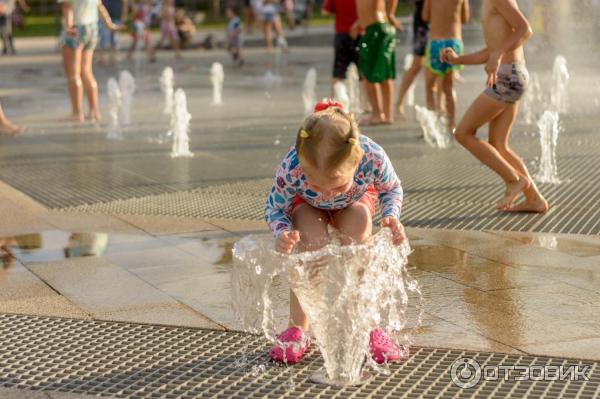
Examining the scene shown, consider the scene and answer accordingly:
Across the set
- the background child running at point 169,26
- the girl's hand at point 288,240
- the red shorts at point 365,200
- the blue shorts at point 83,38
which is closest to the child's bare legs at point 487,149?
the red shorts at point 365,200

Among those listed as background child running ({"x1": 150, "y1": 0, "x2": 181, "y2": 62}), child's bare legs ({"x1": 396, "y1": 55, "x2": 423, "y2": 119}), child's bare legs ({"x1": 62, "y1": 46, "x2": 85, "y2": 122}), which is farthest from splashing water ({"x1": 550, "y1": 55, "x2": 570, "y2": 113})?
background child running ({"x1": 150, "y1": 0, "x2": 181, "y2": 62})

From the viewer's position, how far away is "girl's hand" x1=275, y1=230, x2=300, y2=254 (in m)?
4.43

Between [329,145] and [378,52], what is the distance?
321 inches

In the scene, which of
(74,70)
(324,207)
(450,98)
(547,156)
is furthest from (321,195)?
(74,70)

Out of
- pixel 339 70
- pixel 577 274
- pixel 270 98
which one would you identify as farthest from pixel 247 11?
pixel 577 274

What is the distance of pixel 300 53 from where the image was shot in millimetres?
27094

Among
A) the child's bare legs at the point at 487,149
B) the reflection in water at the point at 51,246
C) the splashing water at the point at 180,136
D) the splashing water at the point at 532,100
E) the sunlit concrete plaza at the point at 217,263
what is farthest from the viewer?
the splashing water at the point at 532,100

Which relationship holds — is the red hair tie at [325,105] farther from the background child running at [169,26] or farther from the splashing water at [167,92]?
the background child running at [169,26]

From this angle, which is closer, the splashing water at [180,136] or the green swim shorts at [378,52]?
the splashing water at [180,136]

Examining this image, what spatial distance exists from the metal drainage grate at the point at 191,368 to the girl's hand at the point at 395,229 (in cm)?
51

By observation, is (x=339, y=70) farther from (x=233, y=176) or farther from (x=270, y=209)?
(x=270, y=209)

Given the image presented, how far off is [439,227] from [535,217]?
695mm

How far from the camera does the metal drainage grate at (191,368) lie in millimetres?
4348

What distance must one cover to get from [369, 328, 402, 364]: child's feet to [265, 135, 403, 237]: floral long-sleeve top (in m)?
0.48
